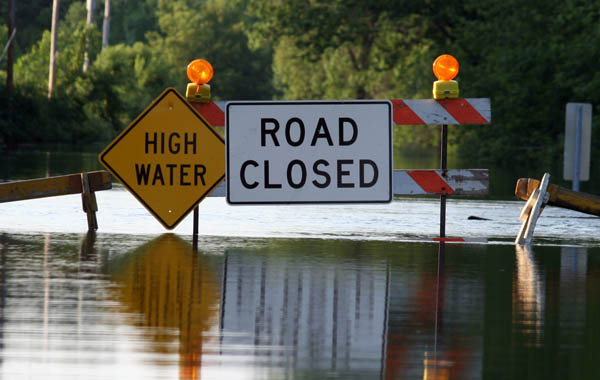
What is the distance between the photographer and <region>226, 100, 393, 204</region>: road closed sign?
38.0 feet

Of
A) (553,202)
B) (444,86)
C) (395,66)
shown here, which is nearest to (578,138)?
(553,202)

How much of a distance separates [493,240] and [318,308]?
17.0 feet

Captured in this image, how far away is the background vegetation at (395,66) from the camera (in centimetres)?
4666

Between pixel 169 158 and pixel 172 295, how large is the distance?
3.58 metres

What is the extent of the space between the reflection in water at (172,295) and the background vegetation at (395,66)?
31.9 meters

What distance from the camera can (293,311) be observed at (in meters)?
7.91

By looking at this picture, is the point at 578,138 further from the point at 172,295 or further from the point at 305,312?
the point at 305,312

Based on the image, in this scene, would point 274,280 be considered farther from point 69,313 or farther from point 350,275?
point 69,313

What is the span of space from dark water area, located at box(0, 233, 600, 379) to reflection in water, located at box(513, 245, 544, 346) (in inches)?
0.6

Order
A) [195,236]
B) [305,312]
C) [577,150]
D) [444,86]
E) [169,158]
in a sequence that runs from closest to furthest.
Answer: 1. [305,312]
2. [169,158]
3. [195,236]
4. [444,86]
5. [577,150]

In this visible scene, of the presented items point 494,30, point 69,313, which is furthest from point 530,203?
point 494,30

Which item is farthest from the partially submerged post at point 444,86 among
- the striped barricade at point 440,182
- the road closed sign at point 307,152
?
the road closed sign at point 307,152

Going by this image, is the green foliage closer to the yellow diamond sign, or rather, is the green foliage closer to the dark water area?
the yellow diamond sign

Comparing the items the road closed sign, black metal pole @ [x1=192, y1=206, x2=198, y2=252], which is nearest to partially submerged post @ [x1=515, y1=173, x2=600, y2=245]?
the road closed sign
